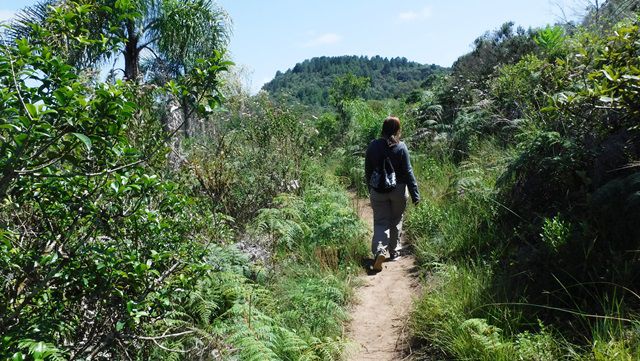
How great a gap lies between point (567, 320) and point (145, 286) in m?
2.96

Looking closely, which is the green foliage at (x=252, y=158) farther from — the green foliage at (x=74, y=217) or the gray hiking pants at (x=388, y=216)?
the green foliage at (x=74, y=217)

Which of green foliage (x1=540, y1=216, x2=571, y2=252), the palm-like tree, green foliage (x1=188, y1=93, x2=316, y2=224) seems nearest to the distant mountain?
the palm-like tree

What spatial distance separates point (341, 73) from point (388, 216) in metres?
136

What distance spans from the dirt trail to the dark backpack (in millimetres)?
995

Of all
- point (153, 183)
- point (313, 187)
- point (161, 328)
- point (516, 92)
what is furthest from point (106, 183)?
point (516, 92)

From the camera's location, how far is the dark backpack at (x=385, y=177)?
20.1 ft

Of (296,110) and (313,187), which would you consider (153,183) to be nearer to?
(313,187)

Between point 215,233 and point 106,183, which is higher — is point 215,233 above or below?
below

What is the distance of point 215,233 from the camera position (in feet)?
16.2

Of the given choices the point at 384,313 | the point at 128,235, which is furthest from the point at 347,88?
the point at 128,235

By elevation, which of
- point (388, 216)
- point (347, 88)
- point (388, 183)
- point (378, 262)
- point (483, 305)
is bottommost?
point (378, 262)

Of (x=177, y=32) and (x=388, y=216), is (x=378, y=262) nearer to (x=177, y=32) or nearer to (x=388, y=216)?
(x=388, y=216)

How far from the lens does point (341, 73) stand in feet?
453

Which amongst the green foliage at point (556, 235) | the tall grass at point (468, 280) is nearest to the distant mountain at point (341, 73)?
the tall grass at point (468, 280)
